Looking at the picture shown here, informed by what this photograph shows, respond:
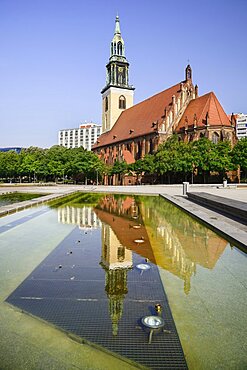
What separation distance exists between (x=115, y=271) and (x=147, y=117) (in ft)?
195

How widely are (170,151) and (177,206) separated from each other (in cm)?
3471

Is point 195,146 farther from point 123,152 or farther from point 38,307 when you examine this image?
point 38,307

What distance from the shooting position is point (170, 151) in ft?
159

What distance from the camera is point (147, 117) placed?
2441 inches

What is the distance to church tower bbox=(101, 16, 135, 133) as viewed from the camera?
70.2 m

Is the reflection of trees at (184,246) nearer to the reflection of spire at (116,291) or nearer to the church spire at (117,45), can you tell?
the reflection of spire at (116,291)

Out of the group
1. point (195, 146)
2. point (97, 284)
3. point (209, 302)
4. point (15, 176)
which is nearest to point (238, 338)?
point (209, 302)

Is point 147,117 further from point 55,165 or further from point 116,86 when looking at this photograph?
point 55,165

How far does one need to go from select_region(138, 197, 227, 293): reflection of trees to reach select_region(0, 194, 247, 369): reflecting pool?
0.9 inches

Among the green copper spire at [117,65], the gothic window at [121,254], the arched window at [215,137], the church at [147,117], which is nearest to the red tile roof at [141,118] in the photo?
the church at [147,117]

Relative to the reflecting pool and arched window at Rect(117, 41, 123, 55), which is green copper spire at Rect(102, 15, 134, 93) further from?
the reflecting pool

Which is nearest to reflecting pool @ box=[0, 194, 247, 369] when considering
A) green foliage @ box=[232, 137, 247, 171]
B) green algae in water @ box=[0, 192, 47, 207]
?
green algae in water @ box=[0, 192, 47, 207]

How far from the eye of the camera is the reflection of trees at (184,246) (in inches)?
203

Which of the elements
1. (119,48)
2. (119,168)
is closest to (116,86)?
(119,48)
